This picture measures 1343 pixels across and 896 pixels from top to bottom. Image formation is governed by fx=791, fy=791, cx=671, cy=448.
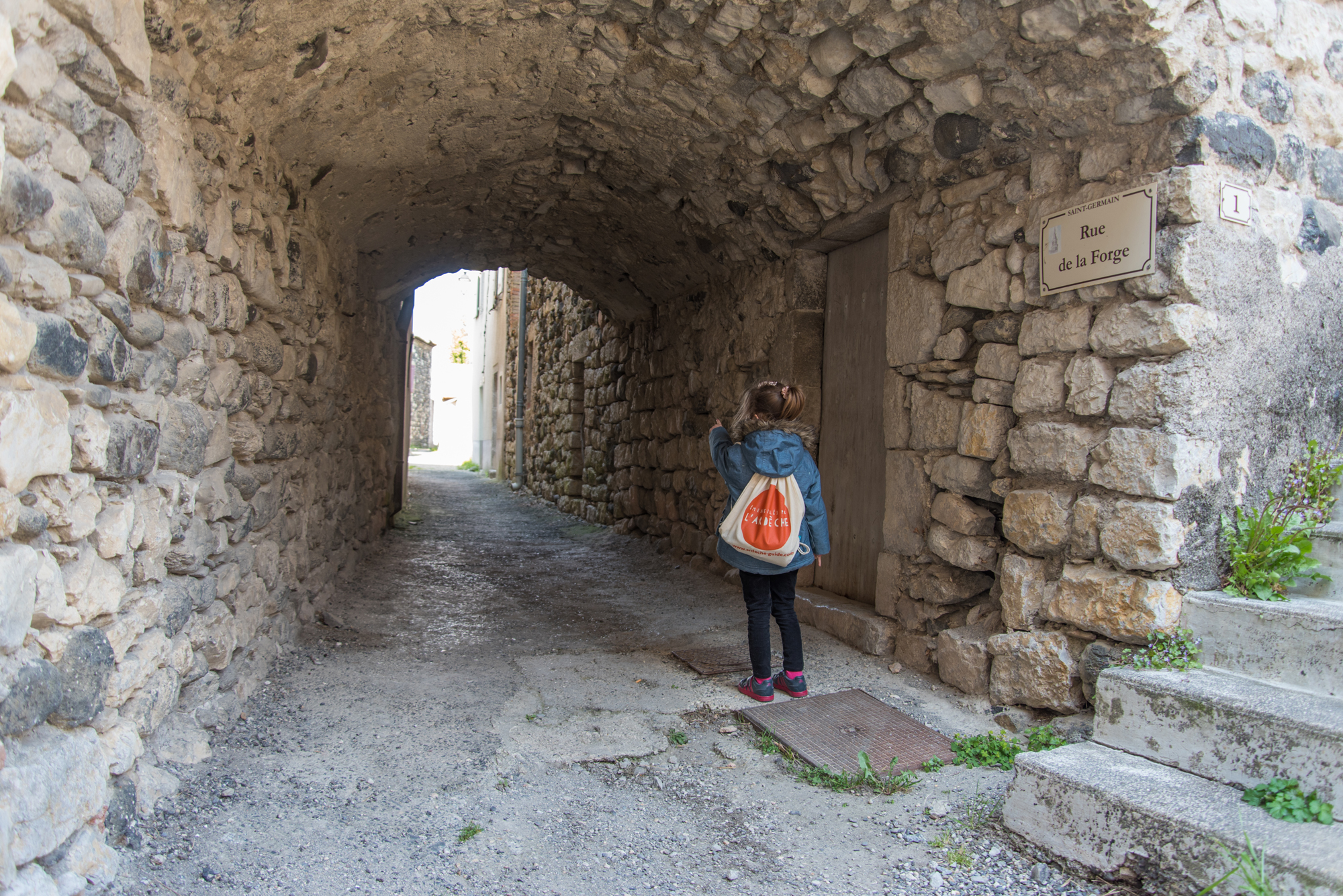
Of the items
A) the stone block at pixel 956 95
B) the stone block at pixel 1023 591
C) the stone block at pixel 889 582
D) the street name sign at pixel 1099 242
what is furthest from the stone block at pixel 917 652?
the stone block at pixel 956 95

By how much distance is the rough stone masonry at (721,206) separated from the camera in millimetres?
1686

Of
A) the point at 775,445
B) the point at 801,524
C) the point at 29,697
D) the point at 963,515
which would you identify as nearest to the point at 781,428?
the point at 775,445

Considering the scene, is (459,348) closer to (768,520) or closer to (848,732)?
(768,520)

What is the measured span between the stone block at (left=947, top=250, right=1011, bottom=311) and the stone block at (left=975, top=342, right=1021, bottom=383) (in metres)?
0.15

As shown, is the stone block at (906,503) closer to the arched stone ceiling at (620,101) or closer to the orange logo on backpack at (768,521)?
the orange logo on backpack at (768,521)

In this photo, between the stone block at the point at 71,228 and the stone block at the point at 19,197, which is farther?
the stone block at the point at 71,228

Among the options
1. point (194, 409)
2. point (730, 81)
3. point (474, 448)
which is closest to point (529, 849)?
point (194, 409)

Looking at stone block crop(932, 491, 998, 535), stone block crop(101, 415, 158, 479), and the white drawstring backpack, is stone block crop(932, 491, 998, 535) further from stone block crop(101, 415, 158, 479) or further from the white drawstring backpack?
stone block crop(101, 415, 158, 479)

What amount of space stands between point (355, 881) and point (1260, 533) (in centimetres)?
275

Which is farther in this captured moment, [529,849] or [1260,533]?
[1260,533]

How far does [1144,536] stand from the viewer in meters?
2.40

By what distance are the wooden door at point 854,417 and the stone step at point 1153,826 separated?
1.70 m

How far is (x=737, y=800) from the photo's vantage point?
2305mm

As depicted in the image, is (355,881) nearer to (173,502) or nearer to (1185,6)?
(173,502)
